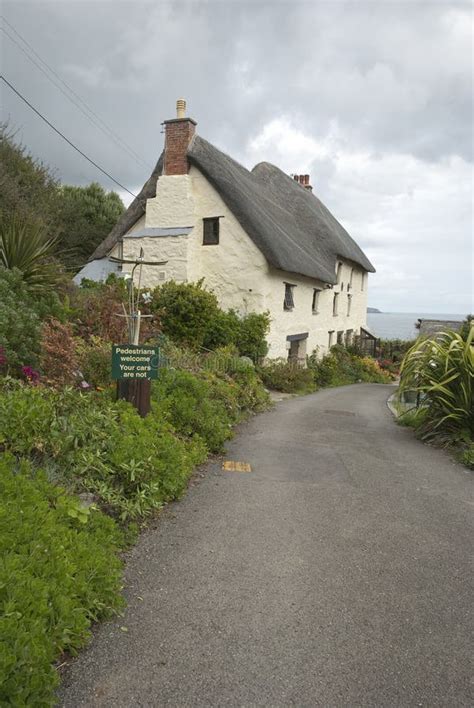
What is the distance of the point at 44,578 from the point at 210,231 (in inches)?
564

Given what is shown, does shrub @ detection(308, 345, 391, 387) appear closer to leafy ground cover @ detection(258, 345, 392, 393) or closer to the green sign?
leafy ground cover @ detection(258, 345, 392, 393)

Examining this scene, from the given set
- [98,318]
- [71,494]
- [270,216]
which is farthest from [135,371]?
[270,216]

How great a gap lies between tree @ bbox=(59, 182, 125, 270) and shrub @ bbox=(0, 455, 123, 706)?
81.7 feet

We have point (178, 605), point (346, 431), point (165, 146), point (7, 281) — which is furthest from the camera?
point (165, 146)

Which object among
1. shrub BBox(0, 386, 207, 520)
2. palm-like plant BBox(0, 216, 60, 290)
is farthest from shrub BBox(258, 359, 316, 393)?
shrub BBox(0, 386, 207, 520)

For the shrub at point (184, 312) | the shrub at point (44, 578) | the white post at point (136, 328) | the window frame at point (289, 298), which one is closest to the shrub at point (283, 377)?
the window frame at point (289, 298)

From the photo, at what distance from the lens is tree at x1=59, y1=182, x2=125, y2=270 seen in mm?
28453

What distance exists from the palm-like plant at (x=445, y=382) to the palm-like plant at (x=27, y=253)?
6.18 metres

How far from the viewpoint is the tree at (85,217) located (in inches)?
1120

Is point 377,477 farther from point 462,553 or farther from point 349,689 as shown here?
point 349,689

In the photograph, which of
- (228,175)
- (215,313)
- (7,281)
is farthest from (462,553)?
(228,175)

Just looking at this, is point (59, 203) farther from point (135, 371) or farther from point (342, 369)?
point (135, 371)

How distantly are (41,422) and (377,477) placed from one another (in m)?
3.99

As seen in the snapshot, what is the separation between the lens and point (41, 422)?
440 cm
